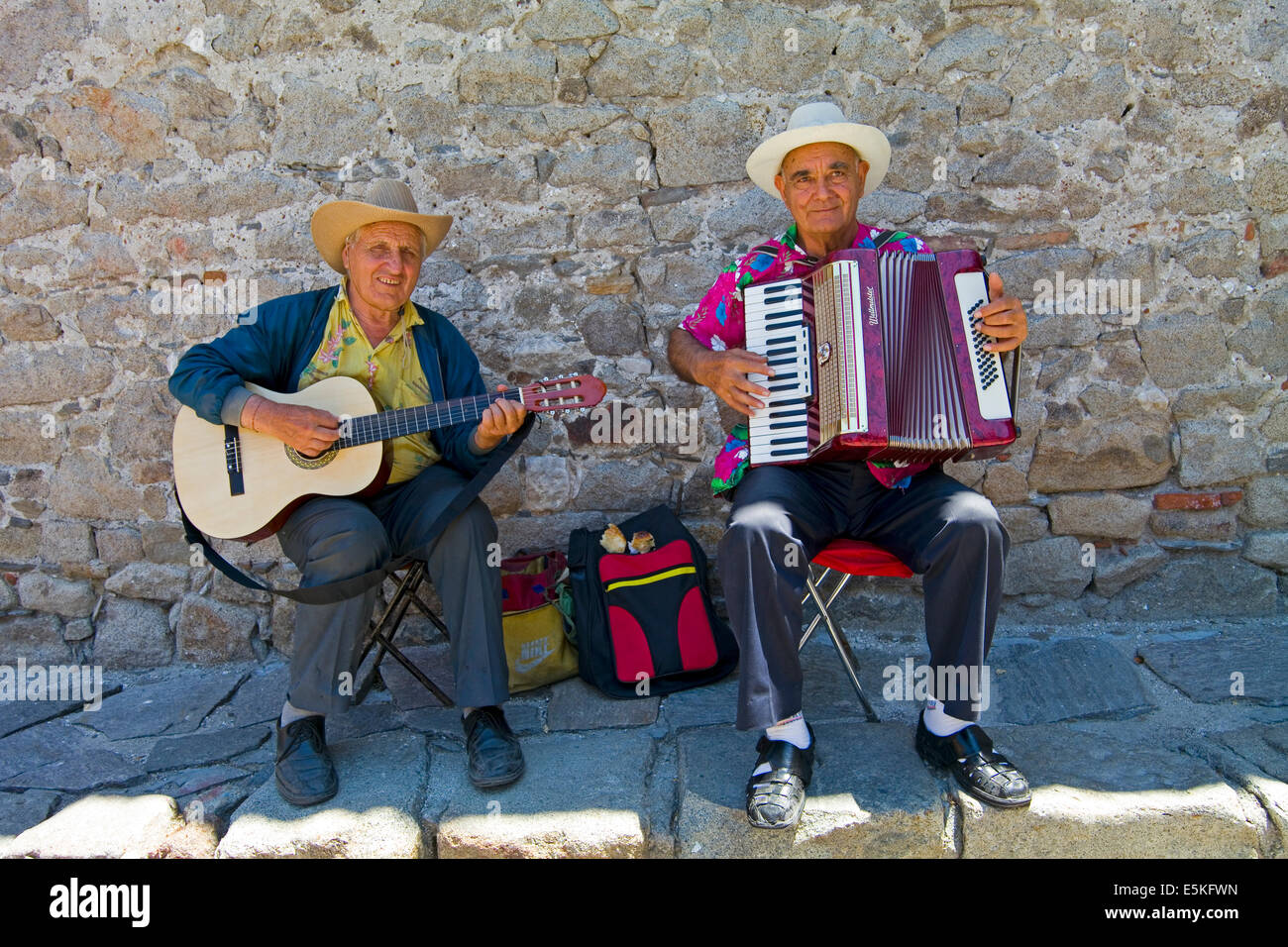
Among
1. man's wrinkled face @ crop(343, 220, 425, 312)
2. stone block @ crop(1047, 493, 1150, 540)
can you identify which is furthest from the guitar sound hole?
stone block @ crop(1047, 493, 1150, 540)

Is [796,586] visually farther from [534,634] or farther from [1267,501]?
[1267,501]

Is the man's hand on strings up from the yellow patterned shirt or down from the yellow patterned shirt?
down

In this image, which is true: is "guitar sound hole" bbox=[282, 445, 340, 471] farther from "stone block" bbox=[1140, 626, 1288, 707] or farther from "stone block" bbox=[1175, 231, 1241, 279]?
"stone block" bbox=[1175, 231, 1241, 279]

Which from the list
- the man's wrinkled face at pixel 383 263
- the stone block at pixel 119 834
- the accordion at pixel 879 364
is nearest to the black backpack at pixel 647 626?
the accordion at pixel 879 364

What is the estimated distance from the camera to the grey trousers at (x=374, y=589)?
2.38 meters

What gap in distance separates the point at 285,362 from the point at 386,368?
0.96 feet

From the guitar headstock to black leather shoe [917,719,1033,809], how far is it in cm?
121

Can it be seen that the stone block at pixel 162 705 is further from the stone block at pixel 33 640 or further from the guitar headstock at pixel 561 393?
the guitar headstock at pixel 561 393

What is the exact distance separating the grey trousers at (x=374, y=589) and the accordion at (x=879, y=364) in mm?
803

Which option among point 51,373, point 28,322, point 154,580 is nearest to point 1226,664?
point 154,580

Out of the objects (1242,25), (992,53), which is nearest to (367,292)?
(992,53)

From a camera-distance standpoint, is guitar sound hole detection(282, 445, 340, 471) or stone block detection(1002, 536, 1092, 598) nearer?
guitar sound hole detection(282, 445, 340, 471)

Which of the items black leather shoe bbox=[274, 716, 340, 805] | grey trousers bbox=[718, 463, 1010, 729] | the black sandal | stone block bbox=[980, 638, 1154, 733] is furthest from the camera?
stone block bbox=[980, 638, 1154, 733]

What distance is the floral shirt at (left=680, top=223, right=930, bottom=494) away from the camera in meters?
2.56
